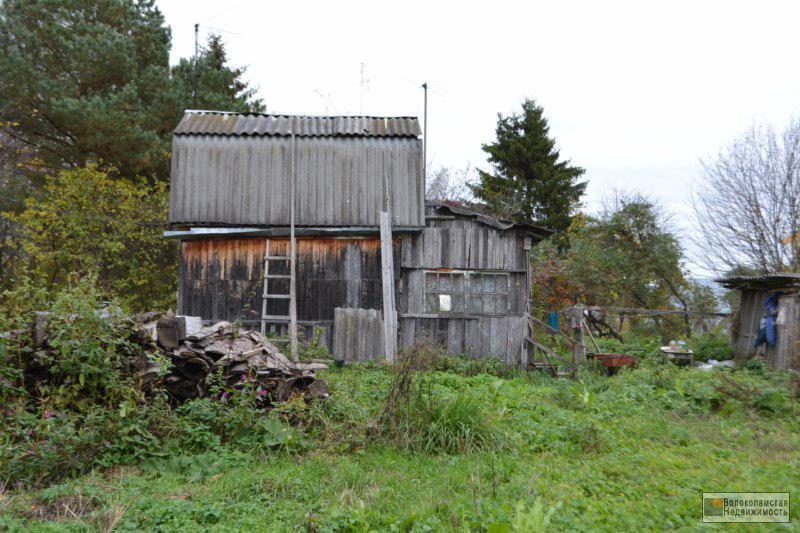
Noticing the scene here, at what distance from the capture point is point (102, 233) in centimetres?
1747

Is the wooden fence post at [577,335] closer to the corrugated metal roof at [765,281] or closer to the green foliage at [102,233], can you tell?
the corrugated metal roof at [765,281]

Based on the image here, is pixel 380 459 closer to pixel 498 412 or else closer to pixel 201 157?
pixel 498 412

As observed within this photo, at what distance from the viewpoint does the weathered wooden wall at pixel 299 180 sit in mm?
12422

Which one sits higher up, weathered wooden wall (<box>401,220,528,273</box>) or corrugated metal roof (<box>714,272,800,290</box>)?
weathered wooden wall (<box>401,220,528,273</box>)

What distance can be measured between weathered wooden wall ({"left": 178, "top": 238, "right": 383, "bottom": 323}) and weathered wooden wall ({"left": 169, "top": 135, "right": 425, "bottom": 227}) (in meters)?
0.60

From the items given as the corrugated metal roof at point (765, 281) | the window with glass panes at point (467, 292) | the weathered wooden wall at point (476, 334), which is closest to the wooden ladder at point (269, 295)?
the weathered wooden wall at point (476, 334)

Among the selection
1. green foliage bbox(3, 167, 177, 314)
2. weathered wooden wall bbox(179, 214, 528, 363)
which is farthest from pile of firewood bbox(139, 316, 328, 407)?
green foliage bbox(3, 167, 177, 314)

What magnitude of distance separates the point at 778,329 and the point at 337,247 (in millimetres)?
10544

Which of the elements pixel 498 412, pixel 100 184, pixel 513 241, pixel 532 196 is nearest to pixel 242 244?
pixel 513 241

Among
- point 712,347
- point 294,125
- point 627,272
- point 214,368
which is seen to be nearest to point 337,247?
point 294,125

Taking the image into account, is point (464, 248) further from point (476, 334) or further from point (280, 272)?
point (280, 272)

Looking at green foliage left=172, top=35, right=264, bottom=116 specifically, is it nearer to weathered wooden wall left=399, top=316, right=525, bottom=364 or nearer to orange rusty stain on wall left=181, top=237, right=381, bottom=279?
orange rusty stain on wall left=181, top=237, right=381, bottom=279

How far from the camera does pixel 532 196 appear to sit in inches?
1139

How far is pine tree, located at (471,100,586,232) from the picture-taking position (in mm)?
28531
